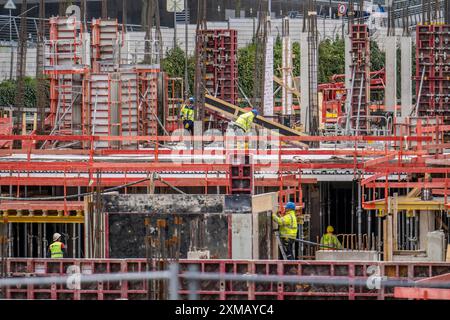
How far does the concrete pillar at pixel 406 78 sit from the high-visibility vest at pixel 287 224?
52.3 feet

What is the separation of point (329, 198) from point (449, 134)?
24.7 ft

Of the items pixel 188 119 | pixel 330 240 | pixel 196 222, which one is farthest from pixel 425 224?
pixel 188 119

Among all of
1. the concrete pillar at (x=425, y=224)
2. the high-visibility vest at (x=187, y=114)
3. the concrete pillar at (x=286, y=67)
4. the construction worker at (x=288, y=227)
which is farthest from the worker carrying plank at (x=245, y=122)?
the concrete pillar at (x=286, y=67)

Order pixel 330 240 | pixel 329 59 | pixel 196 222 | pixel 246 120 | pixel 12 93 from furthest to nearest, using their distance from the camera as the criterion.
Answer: pixel 329 59, pixel 12 93, pixel 330 240, pixel 246 120, pixel 196 222

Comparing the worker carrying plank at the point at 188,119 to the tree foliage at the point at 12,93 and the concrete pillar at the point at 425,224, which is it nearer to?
the concrete pillar at the point at 425,224

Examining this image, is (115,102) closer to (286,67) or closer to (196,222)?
(196,222)

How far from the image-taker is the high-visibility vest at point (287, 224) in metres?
24.3

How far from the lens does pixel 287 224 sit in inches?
960

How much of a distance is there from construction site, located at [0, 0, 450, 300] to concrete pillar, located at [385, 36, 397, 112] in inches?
2.6

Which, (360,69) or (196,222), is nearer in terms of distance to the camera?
(196,222)

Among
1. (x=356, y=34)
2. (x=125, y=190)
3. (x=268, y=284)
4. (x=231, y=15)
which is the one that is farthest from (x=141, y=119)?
(x=231, y=15)

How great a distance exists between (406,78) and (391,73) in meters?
0.45
